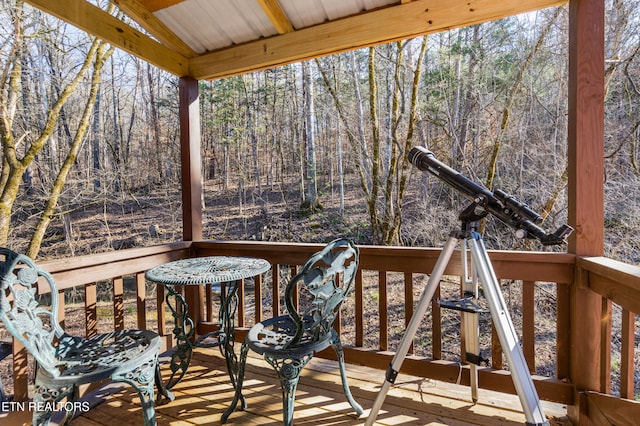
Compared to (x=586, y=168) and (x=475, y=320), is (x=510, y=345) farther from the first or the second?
(x=586, y=168)

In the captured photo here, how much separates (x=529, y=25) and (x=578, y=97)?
4623mm

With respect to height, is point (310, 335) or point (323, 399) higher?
point (310, 335)

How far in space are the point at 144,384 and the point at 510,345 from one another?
1547mm

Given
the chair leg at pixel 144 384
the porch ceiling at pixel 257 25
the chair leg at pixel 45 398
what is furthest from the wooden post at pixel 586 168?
the chair leg at pixel 45 398

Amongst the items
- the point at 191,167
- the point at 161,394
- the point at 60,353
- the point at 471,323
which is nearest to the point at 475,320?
the point at 471,323

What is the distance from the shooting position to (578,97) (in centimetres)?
170

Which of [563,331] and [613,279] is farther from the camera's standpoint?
[563,331]

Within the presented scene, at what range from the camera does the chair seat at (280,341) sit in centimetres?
149

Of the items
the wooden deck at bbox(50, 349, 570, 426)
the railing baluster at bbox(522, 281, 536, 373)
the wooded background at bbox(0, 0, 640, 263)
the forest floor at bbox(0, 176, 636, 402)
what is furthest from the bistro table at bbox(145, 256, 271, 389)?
the wooded background at bbox(0, 0, 640, 263)

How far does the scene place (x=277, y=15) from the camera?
225 cm

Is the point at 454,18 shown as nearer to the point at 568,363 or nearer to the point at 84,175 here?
the point at 568,363

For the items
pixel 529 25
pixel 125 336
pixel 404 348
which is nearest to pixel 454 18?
pixel 404 348

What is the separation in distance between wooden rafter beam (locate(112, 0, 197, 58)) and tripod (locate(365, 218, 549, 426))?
2475mm

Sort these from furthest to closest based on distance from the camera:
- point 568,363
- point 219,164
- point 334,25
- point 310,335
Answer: point 219,164
point 334,25
point 568,363
point 310,335
